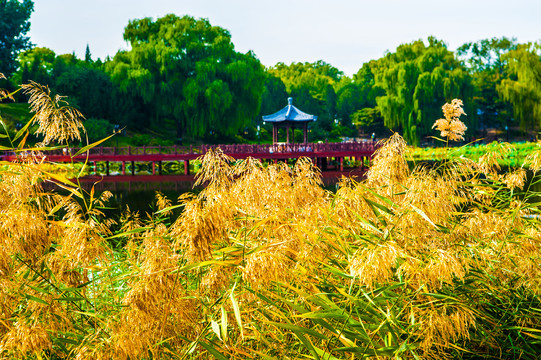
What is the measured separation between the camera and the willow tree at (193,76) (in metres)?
31.1

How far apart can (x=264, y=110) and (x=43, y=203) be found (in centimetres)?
4220

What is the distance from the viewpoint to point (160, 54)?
31797mm

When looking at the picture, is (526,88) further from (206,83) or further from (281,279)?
(281,279)

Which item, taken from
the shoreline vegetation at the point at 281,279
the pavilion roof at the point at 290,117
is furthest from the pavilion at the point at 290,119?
the shoreline vegetation at the point at 281,279

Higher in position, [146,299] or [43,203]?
[43,203]

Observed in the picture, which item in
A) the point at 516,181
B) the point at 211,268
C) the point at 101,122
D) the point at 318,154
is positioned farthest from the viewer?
the point at 101,122

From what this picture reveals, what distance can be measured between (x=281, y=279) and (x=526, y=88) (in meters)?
38.5

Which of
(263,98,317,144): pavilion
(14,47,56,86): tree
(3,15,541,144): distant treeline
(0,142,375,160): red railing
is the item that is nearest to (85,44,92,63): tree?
(3,15,541,144): distant treeline

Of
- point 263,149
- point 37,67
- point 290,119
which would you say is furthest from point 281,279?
point 37,67

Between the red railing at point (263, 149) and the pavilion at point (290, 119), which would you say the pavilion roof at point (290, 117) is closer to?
the pavilion at point (290, 119)

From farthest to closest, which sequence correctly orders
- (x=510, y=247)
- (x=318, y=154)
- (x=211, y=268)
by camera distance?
(x=318, y=154) → (x=510, y=247) → (x=211, y=268)

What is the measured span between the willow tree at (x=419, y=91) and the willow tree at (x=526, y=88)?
298 centimetres

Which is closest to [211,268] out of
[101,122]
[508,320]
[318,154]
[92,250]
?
[92,250]

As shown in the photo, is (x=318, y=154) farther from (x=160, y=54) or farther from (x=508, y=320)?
(x=508, y=320)
